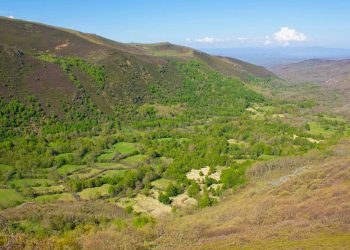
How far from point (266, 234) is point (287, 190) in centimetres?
1563

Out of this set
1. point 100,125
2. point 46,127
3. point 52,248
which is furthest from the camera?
point 100,125

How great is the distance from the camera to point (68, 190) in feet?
190

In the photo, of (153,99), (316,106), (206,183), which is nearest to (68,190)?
(206,183)

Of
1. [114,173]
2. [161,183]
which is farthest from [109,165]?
[161,183]

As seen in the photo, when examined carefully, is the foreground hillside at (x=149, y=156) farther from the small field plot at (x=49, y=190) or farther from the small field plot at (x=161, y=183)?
the small field plot at (x=49, y=190)

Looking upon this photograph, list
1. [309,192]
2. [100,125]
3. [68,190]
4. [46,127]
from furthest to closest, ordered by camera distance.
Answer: [100,125], [46,127], [68,190], [309,192]

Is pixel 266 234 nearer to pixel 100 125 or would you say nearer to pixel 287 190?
pixel 287 190

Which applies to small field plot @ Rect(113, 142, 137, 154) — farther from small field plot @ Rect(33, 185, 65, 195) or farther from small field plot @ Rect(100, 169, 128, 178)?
small field plot @ Rect(33, 185, 65, 195)

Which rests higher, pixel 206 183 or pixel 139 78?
pixel 139 78

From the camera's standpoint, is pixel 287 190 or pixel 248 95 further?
pixel 248 95

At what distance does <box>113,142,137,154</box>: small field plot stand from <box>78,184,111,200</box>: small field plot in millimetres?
17889

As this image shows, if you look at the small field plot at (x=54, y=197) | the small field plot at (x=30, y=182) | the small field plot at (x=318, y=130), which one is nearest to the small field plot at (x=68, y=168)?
the small field plot at (x=30, y=182)

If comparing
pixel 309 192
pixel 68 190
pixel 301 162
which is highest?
pixel 309 192

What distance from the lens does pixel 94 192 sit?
5734 cm
